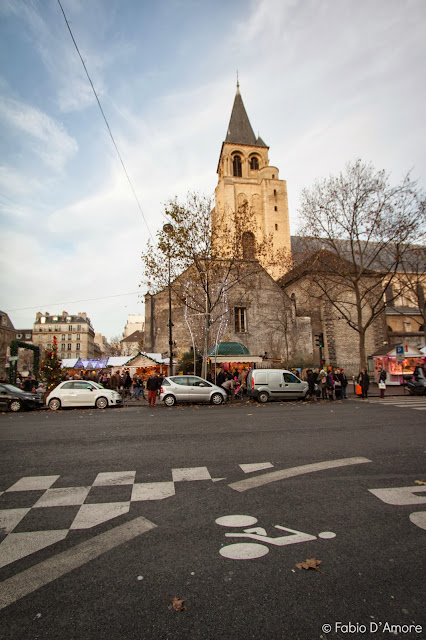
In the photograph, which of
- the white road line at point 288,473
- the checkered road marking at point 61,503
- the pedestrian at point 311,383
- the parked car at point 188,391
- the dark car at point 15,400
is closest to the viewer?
the checkered road marking at point 61,503

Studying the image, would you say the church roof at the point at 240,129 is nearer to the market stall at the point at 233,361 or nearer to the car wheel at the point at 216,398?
the market stall at the point at 233,361

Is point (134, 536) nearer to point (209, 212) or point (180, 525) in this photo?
point (180, 525)

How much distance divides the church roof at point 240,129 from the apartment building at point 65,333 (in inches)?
2306

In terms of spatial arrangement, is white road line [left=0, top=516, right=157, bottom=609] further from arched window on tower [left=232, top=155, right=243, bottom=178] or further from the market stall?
arched window on tower [left=232, top=155, right=243, bottom=178]

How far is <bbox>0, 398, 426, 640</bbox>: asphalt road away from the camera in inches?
83.7

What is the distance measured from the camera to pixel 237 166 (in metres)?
51.4

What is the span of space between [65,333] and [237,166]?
59.8 meters

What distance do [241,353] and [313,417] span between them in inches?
675

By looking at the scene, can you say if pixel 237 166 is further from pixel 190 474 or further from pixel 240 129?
pixel 190 474

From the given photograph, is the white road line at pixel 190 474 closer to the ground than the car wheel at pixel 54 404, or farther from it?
farther from it

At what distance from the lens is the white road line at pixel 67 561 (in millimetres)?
2438

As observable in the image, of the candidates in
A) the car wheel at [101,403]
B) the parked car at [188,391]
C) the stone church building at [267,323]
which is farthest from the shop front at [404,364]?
the car wheel at [101,403]

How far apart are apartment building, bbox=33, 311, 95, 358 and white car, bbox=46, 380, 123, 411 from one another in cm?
7490

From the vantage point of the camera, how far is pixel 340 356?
35.3 m
